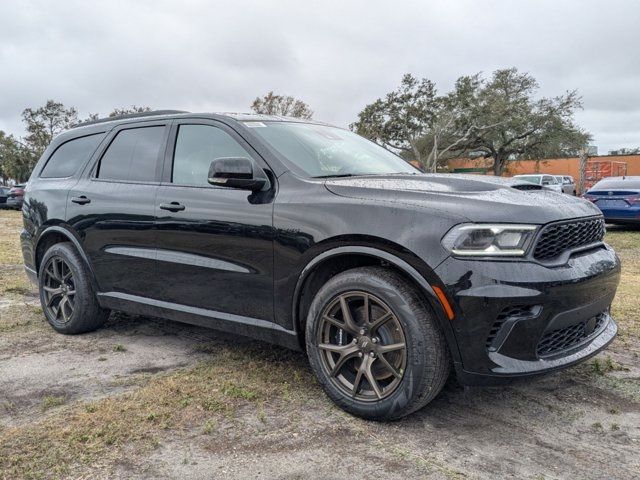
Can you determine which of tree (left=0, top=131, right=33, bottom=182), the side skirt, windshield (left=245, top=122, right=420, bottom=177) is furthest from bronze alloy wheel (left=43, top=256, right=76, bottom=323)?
tree (left=0, top=131, right=33, bottom=182)

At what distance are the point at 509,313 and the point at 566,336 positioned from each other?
0.47 metres

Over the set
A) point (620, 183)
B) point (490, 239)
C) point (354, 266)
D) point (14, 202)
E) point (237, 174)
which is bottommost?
point (14, 202)

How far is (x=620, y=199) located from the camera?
38.8ft

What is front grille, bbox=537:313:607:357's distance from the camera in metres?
2.67

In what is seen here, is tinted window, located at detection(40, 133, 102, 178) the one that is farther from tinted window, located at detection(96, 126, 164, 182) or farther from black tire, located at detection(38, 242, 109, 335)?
black tire, located at detection(38, 242, 109, 335)

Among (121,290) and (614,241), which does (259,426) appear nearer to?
(121,290)

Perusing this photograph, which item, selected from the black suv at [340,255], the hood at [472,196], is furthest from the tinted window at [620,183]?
the hood at [472,196]

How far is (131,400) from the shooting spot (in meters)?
3.12

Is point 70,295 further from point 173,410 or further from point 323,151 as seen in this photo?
point 323,151

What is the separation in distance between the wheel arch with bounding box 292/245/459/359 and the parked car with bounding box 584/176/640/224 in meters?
10.6

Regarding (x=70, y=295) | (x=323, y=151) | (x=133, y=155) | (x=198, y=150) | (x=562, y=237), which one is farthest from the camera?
(x=70, y=295)

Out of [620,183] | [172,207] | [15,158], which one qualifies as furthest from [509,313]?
[15,158]

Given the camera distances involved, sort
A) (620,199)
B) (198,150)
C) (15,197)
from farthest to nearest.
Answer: (15,197) < (620,199) < (198,150)

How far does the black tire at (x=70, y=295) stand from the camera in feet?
14.5
